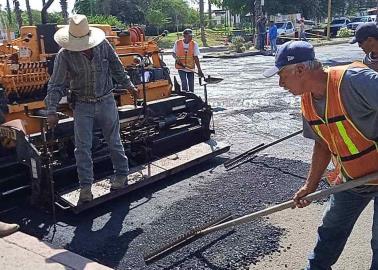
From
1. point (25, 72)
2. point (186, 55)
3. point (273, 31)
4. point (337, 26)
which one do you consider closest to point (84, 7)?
point (337, 26)

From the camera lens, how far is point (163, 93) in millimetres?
7016

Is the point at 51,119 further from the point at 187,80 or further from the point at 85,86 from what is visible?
the point at 187,80

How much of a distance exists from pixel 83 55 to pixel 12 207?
162cm

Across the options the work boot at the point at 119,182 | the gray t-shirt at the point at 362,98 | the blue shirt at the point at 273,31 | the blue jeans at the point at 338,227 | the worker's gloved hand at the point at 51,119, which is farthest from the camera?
the blue shirt at the point at 273,31

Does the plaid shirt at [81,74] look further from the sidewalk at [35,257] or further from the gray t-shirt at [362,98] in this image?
the gray t-shirt at [362,98]

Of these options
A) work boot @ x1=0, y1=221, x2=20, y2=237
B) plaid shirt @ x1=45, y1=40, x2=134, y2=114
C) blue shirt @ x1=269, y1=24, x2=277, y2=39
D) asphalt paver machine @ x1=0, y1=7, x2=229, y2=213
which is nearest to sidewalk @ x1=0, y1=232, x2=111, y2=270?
work boot @ x1=0, y1=221, x2=20, y2=237

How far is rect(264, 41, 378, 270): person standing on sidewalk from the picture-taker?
2408 mm

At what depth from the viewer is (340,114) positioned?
248 centimetres

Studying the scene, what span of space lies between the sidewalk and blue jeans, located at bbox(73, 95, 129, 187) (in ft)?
2.69

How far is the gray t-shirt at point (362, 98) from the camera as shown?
2338 mm

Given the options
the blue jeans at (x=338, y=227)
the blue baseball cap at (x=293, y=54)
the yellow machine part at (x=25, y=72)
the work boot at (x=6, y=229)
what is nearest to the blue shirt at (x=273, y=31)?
the yellow machine part at (x=25, y=72)

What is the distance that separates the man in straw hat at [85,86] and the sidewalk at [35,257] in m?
0.69

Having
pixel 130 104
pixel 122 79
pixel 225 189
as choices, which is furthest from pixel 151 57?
pixel 225 189

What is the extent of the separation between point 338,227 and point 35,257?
2.14 metres
